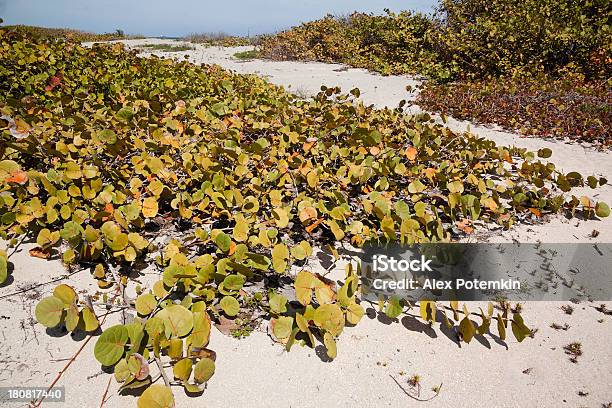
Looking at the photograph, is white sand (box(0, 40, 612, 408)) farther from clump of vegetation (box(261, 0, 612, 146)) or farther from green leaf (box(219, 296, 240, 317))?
clump of vegetation (box(261, 0, 612, 146))

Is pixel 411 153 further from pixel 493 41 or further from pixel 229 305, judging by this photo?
pixel 493 41

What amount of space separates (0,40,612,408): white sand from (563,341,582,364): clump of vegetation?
2 centimetres

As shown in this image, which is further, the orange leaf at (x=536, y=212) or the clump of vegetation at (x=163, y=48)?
the clump of vegetation at (x=163, y=48)

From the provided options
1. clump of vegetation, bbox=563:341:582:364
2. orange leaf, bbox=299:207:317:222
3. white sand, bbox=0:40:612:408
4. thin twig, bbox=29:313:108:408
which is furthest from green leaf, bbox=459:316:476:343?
thin twig, bbox=29:313:108:408

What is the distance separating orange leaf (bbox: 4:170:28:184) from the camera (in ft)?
7.14

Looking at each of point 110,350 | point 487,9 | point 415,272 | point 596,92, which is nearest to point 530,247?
point 415,272

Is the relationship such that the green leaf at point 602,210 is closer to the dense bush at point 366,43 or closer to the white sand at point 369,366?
the white sand at point 369,366

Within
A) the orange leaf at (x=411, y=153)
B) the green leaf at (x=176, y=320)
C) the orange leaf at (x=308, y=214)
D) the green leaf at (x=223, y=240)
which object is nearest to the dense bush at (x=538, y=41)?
the orange leaf at (x=411, y=153)

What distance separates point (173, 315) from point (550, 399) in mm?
1520

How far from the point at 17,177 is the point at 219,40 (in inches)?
692

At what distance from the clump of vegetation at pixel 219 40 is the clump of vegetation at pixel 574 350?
1639 cm

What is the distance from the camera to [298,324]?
156cm

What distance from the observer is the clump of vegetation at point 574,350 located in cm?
164

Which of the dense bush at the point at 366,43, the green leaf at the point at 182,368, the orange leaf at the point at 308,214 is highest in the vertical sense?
the dense bush at the point at 366,43
